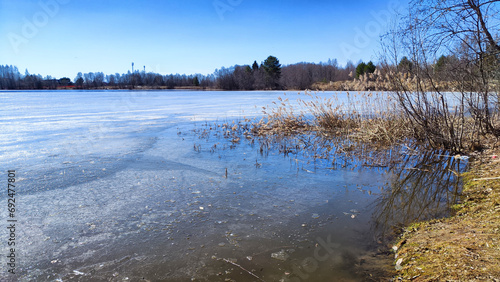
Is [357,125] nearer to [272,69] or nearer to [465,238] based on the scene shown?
[465,238]

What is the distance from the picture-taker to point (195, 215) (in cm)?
343

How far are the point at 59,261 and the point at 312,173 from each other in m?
3.74

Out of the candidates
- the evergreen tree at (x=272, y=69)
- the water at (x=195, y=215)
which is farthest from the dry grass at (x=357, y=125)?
the evergreen tree at (x=272, y=69)

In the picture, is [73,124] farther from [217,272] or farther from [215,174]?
[217,272]

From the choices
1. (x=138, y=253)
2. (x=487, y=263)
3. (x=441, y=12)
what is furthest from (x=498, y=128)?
(x=138, y=253)

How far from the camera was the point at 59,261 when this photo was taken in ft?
8.36

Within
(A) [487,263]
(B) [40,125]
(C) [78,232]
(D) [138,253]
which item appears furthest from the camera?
(B) [40,125]

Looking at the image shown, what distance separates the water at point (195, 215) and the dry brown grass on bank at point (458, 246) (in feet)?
0.80

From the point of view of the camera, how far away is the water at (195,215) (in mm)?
2475

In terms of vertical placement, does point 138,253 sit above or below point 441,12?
below

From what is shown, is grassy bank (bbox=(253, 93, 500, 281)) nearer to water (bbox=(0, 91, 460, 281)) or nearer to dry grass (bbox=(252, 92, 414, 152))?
water (bbox=(0, 91, 460, 281))

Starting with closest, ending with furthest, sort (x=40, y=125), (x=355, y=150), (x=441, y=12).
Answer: (x=441, y=12), (x=355, y=150), (x=40, y=125)

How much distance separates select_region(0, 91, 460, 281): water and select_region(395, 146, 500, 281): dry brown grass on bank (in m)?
0.24

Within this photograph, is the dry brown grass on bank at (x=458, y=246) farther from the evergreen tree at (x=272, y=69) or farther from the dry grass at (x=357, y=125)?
the evergreen tree at (x=272, y=69)
